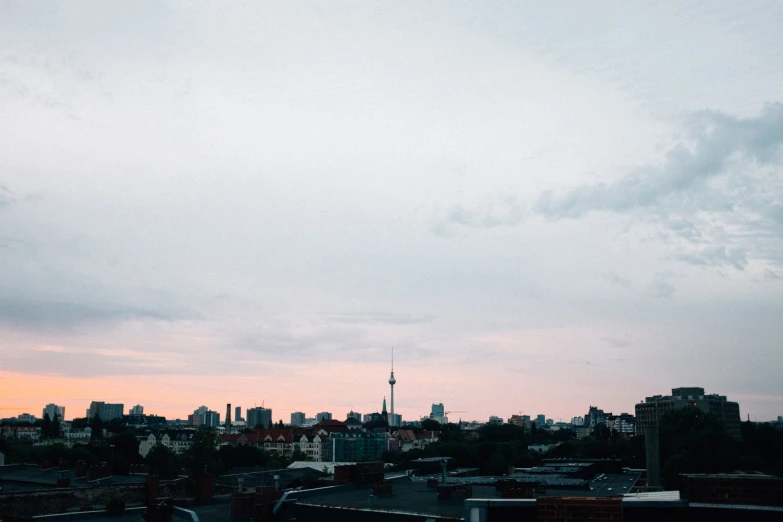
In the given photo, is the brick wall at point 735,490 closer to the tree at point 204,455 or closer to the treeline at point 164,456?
the treeline at point 164,456

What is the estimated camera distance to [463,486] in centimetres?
2884

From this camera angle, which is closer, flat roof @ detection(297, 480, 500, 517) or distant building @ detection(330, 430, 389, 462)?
flat roof @ detection(297, 480, 500, 517)

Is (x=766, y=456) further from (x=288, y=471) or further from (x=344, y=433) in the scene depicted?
(x=344, y=433)

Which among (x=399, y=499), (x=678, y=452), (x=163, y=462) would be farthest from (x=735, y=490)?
A: (x=163, y=462)

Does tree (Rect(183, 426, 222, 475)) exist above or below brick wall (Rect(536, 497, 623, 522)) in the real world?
below

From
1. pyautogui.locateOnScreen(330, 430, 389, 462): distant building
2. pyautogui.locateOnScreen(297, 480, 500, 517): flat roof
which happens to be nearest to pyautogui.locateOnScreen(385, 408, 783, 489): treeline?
Result: pyautogui.locateOnScreen(297, 480, 500, 517): flat roof

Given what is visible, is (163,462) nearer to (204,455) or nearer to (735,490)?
(204,455)

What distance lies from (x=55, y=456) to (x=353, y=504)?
95184mm

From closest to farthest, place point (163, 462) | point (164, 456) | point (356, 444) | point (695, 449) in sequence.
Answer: point (695, 449)
point (163, 462)
point (164, 456)
point (356, 444)

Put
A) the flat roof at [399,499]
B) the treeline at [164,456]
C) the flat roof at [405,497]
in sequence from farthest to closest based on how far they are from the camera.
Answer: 1. the treeline at [164,456]
2. the flat roof at [405,497]
3. the flat roof at [399,499]

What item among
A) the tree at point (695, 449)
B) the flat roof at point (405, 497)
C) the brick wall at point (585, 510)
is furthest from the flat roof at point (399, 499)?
the tree at point (695, 449)

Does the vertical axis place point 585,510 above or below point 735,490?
below

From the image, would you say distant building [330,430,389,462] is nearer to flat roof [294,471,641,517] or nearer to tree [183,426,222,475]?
tree [183,426,222,475]

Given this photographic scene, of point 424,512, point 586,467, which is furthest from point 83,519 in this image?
point 586,467
